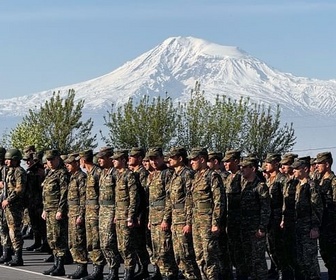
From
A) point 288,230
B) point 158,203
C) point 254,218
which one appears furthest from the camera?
point 288,230

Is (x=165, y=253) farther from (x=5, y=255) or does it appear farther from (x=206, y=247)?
(x=5, y=255)

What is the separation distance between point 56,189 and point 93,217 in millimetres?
1371

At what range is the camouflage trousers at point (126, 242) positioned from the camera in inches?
611

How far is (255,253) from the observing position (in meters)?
14.7

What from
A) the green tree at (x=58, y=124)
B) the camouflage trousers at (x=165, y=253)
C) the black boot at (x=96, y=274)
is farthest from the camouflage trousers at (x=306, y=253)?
the green tree at (x=58, y=124)

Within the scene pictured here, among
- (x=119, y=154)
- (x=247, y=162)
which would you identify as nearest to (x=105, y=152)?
(x=119, y=154)

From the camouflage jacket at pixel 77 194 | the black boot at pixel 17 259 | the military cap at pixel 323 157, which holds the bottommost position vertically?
the black boot at pixel 17 259

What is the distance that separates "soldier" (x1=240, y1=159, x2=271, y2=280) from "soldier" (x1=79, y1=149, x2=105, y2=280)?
2.34 metres

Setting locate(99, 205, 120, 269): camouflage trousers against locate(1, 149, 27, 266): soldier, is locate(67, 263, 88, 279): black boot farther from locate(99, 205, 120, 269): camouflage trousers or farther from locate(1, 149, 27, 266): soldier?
locate(1, 149, 27, 266): soldier

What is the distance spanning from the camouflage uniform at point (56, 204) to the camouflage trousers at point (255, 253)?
3.41 m

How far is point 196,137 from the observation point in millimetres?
66938

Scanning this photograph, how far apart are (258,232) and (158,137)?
4911cm

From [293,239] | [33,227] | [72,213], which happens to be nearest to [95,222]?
[72,213]

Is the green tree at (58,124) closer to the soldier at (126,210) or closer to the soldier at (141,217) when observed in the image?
the soldier at (141,217)
